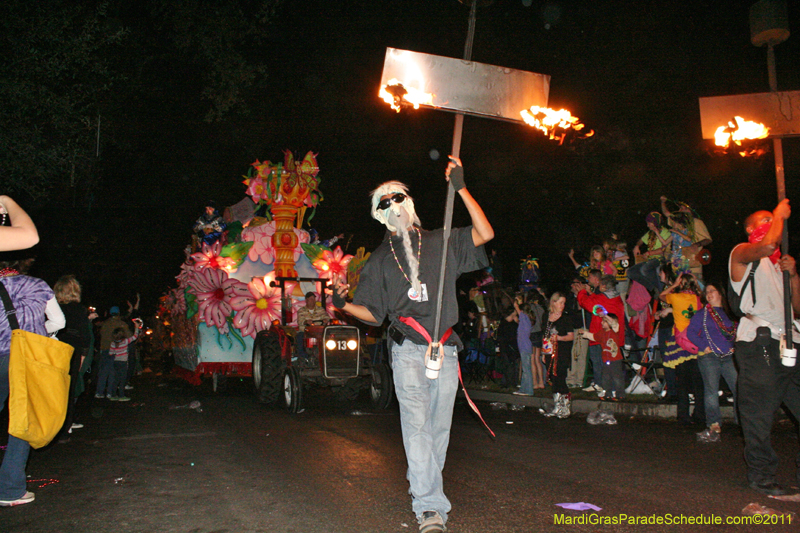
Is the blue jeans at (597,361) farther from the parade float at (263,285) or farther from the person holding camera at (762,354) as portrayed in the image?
the person holding camera at (762,354)

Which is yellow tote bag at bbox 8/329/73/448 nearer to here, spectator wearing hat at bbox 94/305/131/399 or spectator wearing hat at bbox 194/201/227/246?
spectator wearing hat at bbox 94/305/131/399

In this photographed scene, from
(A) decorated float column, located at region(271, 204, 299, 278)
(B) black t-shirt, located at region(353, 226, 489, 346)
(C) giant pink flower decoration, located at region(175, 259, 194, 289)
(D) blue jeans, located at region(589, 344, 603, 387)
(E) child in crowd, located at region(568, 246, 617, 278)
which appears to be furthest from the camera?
(A) decorated float column, located at region(271, 204, 299, 278)

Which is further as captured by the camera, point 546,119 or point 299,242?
point 299,242

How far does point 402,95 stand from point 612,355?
6580 millimetres

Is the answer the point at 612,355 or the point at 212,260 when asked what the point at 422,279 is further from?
the point at 212,260

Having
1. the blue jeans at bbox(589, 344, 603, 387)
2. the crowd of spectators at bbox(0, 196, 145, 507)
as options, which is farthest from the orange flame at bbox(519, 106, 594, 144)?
the blue jeans at bbox(589, 344, 603, 387)

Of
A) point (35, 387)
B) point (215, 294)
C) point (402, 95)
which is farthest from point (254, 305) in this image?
point (402, 95)

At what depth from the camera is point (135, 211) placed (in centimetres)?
2144

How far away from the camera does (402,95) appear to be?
466 centimetres

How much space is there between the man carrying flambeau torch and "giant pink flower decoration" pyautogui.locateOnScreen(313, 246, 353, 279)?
8764 mm

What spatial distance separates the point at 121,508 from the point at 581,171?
37.8 feet

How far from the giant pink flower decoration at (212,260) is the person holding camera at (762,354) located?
1003 centimetres

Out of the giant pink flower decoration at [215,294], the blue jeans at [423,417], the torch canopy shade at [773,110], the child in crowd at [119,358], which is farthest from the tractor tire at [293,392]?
the torch canopy shade at [773,110]

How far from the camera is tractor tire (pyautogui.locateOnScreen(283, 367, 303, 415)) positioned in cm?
983
